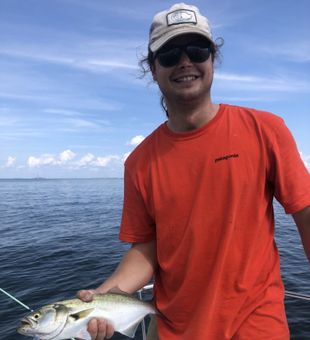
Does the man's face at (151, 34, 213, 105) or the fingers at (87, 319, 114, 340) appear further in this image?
the fingers at (87, 319, 114, 340)

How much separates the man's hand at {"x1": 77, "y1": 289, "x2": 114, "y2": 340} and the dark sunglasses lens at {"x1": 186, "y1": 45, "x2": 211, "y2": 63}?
250 cm

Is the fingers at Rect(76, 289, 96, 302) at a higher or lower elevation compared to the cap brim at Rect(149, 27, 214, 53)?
lower

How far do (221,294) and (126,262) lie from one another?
3.93 feet

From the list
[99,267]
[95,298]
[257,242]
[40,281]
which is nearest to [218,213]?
[257,242]

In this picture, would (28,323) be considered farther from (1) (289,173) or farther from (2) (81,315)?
(1) (289,173)

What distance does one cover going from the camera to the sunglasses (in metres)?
3.20

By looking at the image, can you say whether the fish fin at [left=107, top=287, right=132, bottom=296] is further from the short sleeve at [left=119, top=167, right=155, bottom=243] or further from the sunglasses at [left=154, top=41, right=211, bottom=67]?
the sunglasses at [left=154, top=41, right=211, bottom=67]

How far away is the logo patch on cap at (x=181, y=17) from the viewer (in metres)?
3.15

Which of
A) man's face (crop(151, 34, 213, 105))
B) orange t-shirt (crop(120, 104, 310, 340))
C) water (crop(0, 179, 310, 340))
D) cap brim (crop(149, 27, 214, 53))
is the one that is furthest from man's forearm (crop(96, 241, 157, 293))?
water (crop(0, 179, 310, 340))

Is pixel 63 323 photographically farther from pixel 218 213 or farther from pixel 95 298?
pixel 218 213

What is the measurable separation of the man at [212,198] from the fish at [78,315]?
16cm

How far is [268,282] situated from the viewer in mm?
3191

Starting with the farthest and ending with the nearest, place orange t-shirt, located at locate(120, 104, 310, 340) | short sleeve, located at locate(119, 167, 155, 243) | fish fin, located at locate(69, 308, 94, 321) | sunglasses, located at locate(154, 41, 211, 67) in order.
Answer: short sleeve, located at locate(119, 167, 155, 243)
fish fin, located at locate(69, 308, 94, 321)
sunglasses, located at locate(154, 41, 211, 67)
orange t-shirt, located at locate(120, 104, 310, 340)

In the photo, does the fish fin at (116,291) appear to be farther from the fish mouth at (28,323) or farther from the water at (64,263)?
the water at (64,263)
